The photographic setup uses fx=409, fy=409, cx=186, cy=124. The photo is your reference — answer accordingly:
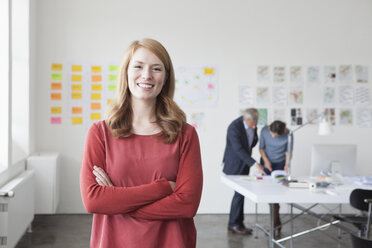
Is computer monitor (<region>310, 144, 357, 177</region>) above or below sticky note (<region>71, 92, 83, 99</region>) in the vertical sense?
below

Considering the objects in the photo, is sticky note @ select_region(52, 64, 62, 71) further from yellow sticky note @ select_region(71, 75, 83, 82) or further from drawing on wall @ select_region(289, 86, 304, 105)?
drawing on wall @ select_region(289, 86, 304, 105)

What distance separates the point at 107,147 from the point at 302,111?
16.9 feet

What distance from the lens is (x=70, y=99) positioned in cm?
593

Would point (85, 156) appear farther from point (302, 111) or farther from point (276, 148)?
point (302, 111)

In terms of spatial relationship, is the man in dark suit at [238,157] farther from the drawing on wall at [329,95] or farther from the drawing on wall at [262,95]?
the drawing on wall at [329,95]

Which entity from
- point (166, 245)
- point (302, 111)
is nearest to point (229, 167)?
point (302, 111)

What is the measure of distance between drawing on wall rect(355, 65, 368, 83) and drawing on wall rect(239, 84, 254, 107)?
5.43 feet

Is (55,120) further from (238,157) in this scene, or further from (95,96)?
(238,157)

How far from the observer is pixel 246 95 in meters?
6.18

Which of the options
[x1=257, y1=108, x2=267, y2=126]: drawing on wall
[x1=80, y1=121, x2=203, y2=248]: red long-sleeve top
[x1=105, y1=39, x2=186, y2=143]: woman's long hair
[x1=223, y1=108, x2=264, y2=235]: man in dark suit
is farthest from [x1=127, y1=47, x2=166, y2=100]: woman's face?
[x1=257, y1=108, x2=267, y2=126]: drawing on wall

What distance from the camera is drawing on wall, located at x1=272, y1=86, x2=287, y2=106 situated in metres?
6.23

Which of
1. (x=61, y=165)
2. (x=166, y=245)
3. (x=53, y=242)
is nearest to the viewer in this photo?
(x=166, y=245)

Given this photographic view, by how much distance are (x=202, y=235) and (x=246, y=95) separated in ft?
7.45

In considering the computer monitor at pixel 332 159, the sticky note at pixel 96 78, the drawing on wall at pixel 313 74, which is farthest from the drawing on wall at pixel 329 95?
the sticky note at pixel 96 78
